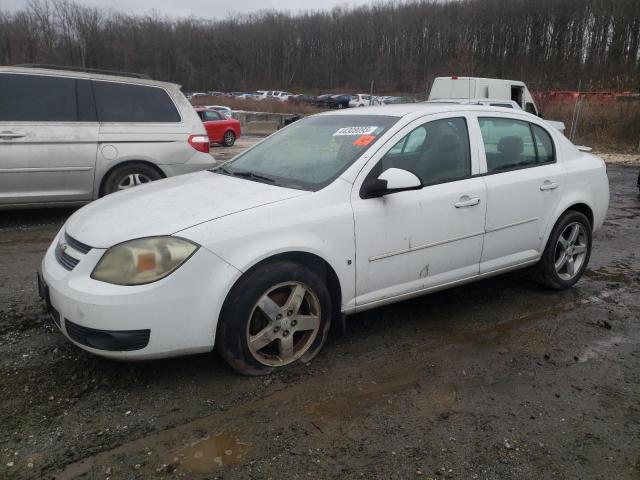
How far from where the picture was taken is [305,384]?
3.00 metres

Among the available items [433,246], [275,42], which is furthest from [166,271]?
[275,42]

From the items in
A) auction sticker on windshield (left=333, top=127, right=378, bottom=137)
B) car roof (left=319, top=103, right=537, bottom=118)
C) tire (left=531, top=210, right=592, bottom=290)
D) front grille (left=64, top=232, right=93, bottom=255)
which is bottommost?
tire (left=531, top=210, right=592, bottom=290)

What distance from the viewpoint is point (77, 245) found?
2.95 meters

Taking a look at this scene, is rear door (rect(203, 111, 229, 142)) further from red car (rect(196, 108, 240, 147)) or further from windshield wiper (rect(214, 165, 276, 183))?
windshield wiper (rect(214, 165, 276, 183))

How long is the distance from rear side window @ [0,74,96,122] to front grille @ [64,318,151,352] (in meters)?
4.35

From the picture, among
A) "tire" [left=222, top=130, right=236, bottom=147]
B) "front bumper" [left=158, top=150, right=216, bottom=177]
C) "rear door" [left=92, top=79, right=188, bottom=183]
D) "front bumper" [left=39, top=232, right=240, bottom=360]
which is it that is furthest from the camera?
"tire" [left=222, top=130, right=236, bottom=147]

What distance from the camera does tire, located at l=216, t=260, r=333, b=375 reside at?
283 cm

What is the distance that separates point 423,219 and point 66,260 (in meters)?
2.18

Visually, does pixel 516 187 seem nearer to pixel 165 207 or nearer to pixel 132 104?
pixel 165 207

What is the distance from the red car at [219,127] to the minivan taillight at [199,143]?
1252 centimetres

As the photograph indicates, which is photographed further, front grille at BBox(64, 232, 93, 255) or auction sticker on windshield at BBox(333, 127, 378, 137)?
auction sticker on windshield at BBox(333, 127, 378, 137)

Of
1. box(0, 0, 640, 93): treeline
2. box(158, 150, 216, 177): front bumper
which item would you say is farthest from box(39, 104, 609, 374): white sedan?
box(0, 0, 640, 93): treeline

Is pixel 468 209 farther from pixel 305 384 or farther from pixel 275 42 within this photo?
pixel 275 42

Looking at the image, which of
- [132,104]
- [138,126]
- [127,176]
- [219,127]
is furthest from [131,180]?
[219,127]
